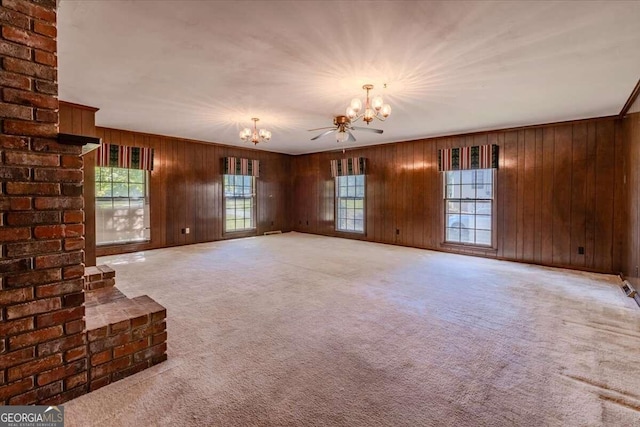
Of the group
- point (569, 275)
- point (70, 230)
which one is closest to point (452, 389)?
point (70, 230)

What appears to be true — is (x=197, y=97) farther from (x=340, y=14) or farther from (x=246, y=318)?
(x=246, y=318)

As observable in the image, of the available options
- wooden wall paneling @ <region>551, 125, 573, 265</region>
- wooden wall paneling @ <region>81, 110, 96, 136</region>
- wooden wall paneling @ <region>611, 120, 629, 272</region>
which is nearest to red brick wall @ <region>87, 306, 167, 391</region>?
wooden wall paneling @ <region>81, 110, 96, 136</region>

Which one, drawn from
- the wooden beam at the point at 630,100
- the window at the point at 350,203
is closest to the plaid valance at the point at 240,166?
the window at the point at 350,203

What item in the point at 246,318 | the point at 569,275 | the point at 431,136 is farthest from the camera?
the point at 431,136

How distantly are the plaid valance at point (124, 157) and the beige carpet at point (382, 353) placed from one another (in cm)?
261

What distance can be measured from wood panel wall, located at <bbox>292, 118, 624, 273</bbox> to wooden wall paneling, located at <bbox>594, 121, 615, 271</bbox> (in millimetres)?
11

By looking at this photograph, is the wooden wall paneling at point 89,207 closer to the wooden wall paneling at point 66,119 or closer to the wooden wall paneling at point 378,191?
the wooden wall paneling at point 66,119

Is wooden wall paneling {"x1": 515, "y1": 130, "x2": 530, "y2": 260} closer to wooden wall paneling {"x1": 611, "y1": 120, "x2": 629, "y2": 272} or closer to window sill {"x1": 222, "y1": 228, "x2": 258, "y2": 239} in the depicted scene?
wooden wall paneling {"x1": 611, "y1": 120, "x2": 629, "y2": 272}

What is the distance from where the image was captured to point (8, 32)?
1.49 m

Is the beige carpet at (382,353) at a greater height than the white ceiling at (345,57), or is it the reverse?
the white ceiling at (345,57)

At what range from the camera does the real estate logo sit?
4.99 feet

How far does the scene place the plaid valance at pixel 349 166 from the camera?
25.9ft

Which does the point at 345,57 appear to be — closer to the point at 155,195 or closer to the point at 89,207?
the point at 89,207

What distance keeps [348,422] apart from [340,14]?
101 inches
